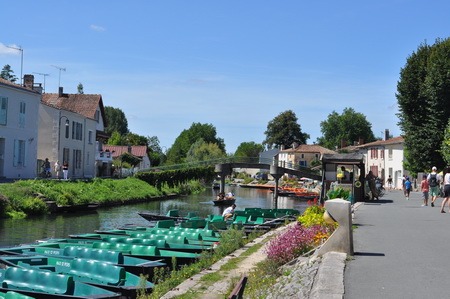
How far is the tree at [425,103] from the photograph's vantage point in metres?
48.8

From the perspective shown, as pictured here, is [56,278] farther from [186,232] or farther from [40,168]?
[40,168]

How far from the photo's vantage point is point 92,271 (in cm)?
1454

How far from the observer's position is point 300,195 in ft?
261

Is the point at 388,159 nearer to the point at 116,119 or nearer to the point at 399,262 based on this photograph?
the point at 399,262

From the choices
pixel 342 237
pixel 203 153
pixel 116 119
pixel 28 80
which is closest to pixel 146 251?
pixel 342 237

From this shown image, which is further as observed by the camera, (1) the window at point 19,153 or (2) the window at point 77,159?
(2) the window at point 77,159

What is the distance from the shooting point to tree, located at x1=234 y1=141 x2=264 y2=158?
17020 cm

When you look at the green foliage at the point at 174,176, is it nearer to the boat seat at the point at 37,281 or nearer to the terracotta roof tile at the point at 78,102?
the terracotta roof tile at the point at 78,102

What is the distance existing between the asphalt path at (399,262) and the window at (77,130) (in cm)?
4421

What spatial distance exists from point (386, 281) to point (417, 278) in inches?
25.0

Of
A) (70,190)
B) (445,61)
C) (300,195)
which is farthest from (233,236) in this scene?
(300,195)

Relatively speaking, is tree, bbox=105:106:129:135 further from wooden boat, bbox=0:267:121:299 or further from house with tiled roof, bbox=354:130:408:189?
wooden boat, bbox=0:267:121:299

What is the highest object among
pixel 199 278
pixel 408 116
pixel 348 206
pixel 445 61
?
pixel 445 61

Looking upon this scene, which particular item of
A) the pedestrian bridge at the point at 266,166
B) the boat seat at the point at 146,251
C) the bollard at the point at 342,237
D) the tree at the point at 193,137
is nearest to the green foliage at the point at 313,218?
the bollard at the point at 342,237
